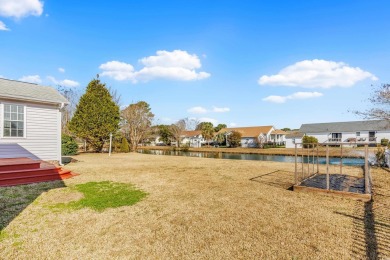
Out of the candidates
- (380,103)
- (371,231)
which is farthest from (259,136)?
(371,231)

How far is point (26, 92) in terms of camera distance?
1059 centimetres

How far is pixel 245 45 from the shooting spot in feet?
55.9

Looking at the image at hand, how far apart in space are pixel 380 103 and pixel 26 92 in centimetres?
1708

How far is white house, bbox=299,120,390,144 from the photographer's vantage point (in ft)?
125

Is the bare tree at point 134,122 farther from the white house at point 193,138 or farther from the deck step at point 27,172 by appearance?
the white house at point 193,138

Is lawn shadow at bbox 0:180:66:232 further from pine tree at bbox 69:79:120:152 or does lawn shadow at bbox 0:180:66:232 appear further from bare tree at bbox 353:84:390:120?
pine tree at bbox 69:79:120:152

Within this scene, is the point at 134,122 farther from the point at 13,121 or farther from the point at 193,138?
the point at 193,138

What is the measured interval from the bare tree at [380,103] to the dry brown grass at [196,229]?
6.67 metres

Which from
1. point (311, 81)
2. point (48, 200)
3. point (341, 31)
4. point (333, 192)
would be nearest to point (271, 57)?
point (341, 31)

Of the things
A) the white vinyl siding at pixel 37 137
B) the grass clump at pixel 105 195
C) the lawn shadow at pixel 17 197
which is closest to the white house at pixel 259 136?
the white vinyl siding at pixel 37 137

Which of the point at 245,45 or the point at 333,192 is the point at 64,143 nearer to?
the point at 245,45

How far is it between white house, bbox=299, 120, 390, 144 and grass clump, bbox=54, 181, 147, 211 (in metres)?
39.0

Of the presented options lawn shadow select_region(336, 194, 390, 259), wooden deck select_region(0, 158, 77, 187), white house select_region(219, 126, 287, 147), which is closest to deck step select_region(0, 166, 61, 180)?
wooden deck select_region(0, 158, 77, 187)

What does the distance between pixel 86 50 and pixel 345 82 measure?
24144mm
